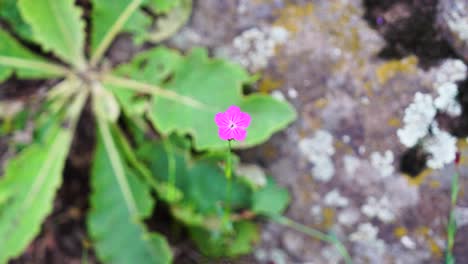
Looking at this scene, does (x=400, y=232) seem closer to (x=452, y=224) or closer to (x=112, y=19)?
(x=452, y=224)

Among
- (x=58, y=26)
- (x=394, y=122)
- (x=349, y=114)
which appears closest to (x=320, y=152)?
(x=349, y=114)

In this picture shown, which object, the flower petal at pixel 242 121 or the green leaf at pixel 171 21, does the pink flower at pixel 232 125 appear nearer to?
the flower petal at pixel 242 121

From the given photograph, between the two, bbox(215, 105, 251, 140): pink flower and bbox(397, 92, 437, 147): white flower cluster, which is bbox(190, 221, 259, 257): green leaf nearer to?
bbox(397, 92, 437, 147): white flower cluster


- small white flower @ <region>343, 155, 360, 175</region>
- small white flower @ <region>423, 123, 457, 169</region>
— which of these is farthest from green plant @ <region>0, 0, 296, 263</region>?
small white flower @ <region>423, 123, 457, 169</region>

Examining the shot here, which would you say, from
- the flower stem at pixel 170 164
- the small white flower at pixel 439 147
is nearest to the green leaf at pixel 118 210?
the flower stem at pixel 170 164

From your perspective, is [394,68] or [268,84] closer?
[394,68]

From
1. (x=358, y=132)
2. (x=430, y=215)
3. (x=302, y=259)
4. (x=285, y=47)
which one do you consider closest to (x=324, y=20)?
(x=285, y=47)

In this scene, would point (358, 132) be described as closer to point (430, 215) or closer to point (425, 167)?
point (425, 167)
